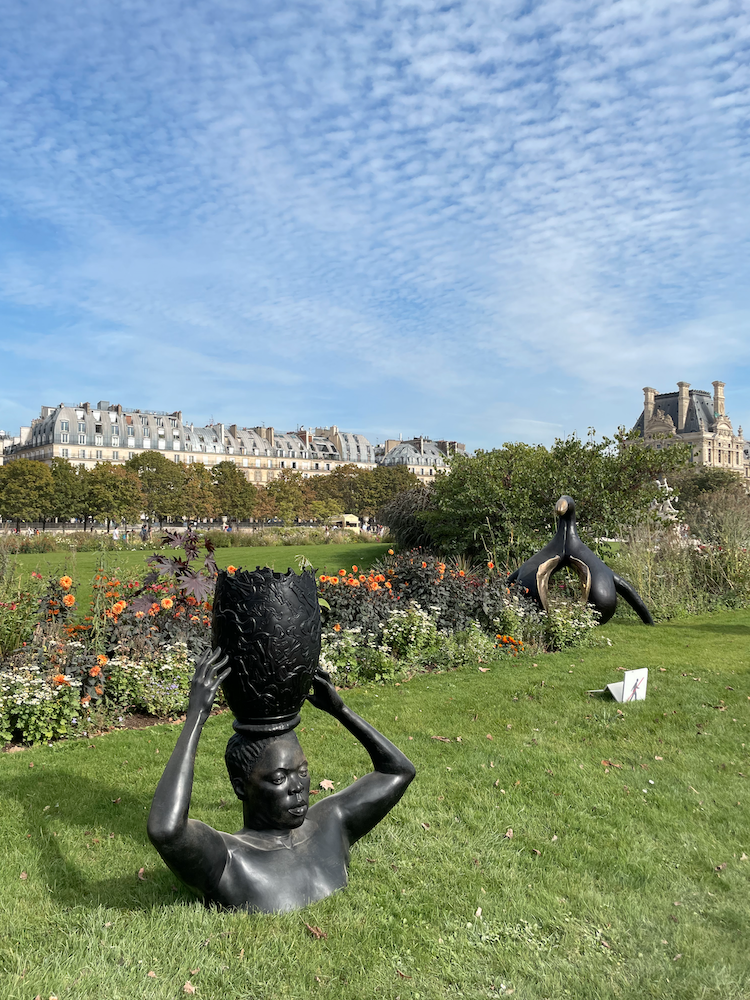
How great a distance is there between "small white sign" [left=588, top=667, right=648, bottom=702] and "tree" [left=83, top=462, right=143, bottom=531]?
145 ft

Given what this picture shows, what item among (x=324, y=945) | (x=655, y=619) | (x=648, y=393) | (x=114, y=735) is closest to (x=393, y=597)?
(x=114, y=735)

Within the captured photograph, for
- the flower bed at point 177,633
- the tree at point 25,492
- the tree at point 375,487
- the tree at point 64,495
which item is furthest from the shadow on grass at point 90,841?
the tree at point 375,487

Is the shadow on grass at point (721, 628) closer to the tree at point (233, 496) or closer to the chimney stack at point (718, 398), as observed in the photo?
the tree at point (233, 496)

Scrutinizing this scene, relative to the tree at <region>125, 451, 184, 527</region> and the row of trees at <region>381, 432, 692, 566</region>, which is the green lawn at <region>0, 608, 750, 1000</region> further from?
the tree at <region>125, 451, 184, 527</region>

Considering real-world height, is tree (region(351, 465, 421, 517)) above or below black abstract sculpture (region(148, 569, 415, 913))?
above

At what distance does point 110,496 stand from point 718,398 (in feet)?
218

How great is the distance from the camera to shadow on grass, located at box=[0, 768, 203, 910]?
323cm

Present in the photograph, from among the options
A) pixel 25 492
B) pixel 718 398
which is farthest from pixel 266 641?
pixel 718 398

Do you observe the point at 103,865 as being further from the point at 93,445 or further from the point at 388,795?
the point at 93,445

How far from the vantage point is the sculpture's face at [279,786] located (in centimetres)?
288

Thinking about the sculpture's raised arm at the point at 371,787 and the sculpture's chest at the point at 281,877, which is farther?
the sculpture's raised arm at the point at 371,787

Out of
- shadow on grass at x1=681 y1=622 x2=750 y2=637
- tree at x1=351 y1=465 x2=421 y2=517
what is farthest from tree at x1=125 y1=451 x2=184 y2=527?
shadow on grass at x1=681 y1=622 x2=750 y2=637

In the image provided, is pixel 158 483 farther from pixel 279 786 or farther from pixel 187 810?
pixel 187 810

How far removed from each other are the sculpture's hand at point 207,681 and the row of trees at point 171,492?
45782mm
